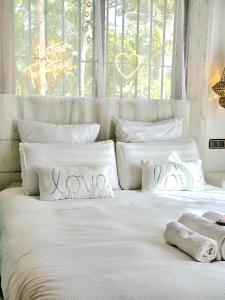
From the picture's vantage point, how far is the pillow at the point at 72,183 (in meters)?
2.22

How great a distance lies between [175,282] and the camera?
3.82 feet

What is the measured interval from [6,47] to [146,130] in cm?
120

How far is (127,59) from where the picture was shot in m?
2.90

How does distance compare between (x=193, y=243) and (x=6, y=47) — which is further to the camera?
(x=6, y=47)

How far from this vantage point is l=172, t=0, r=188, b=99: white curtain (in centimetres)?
297

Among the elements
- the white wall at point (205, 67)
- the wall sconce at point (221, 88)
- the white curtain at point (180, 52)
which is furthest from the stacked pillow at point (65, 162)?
the wall sconce at point (221, 88)

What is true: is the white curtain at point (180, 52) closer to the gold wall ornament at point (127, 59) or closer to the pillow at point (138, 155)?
the gold wall ornament at point (127, 59)

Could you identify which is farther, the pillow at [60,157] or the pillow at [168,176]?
the pillow at [168,176]

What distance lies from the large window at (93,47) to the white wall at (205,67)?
8.7 inches

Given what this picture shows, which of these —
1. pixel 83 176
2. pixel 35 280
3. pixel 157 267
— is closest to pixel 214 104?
pixel 83 176

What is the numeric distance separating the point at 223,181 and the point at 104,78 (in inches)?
49.9

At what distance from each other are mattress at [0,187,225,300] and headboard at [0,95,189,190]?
1.64 feet

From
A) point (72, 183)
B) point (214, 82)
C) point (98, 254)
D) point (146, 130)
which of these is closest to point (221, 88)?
point (214, 82)

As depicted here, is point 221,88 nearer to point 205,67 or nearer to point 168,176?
point 205,67
